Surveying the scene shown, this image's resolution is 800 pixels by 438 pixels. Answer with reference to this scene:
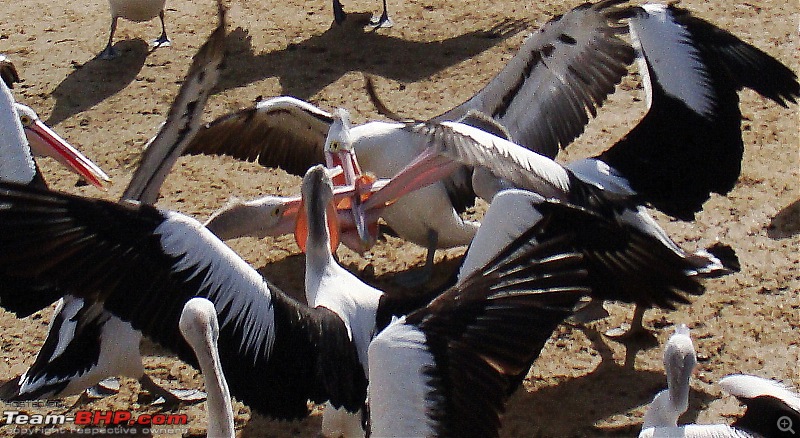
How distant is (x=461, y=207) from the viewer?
6113 millimetres

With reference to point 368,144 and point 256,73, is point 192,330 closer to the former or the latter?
point 368,144

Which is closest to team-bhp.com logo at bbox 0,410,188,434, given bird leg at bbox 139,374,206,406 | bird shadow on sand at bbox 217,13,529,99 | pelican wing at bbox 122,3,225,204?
bird leg at bbox 139,374,206,406

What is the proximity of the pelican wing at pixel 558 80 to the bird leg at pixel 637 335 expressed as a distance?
1.35 meters

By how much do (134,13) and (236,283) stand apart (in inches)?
188

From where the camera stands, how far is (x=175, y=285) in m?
4.25

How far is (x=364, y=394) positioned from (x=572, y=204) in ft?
3.90

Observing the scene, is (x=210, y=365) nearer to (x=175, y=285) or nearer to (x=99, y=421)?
(x=175, y=285)

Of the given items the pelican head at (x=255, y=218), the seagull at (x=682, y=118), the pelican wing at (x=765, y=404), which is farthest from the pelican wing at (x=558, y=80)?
the pelican wing at (x=765, y=404)

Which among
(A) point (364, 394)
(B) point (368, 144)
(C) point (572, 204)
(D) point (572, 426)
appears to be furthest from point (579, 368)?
(B) point (368, 144)

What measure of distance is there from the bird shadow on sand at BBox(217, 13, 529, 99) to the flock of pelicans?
1.62 metres

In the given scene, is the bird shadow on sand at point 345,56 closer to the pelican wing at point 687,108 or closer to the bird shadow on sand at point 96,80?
the bird shadow on sand at point 96,80

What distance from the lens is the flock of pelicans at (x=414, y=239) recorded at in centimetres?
386

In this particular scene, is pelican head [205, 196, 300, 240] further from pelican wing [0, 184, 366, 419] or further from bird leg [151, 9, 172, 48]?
bird leg [151, 9, 172, 48]

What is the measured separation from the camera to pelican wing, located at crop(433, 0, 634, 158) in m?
6.00
